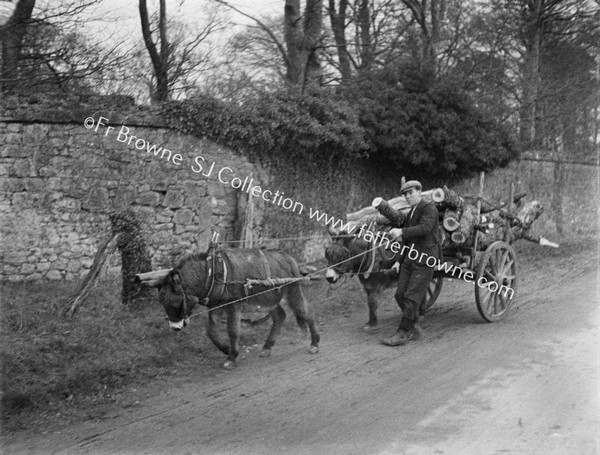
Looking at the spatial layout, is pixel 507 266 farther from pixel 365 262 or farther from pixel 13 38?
pixel 13 38

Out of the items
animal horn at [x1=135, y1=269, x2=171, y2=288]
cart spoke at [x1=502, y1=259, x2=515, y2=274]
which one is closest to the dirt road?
cart spoke at [x1=502, y1=259, x2=515, y2=274]

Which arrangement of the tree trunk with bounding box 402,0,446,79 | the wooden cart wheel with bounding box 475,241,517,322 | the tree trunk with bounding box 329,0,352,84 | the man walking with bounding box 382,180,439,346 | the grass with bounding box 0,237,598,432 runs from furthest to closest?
1. the tree trunk with bounding box 329,0,352,84
2. the tree trunk with bounding box 402,0,446,79
3. the wooden cart wheel with bounding box 475,241,517,322
4. the man walking with bounding box 382,180,439,346
5. the grass with bounding box 0,237,598,432

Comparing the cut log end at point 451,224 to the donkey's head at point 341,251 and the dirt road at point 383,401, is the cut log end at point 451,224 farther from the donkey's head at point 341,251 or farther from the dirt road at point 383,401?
the dirt road at point 383,401

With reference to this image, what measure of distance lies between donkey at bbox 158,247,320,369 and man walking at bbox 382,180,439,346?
1.24 m

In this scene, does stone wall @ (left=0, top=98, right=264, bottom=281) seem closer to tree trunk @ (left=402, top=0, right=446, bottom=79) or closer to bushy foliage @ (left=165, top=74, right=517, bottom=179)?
bushy foliage @ (left=165, top=74, right=517, bottom=179)

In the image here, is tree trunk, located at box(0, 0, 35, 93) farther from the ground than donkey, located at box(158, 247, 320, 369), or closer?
farther from the ground

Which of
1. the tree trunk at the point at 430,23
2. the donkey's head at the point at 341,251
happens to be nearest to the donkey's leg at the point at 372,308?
the donkey's head at the point at 341,251

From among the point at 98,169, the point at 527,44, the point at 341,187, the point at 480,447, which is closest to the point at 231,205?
the point at 98,169

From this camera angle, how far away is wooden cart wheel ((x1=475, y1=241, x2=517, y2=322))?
28.6 feet

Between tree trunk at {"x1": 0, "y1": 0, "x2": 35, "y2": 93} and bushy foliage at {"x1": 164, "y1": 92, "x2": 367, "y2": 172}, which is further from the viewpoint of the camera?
bushy foliage at {"x1": 164, "y1": 92, "x2": 367, "y2": 172}

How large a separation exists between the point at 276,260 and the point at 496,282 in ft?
11.8

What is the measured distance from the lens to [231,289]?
685 cm

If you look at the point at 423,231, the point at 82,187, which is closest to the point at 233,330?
the point at 423,231

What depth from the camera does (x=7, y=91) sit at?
9.52 metres
